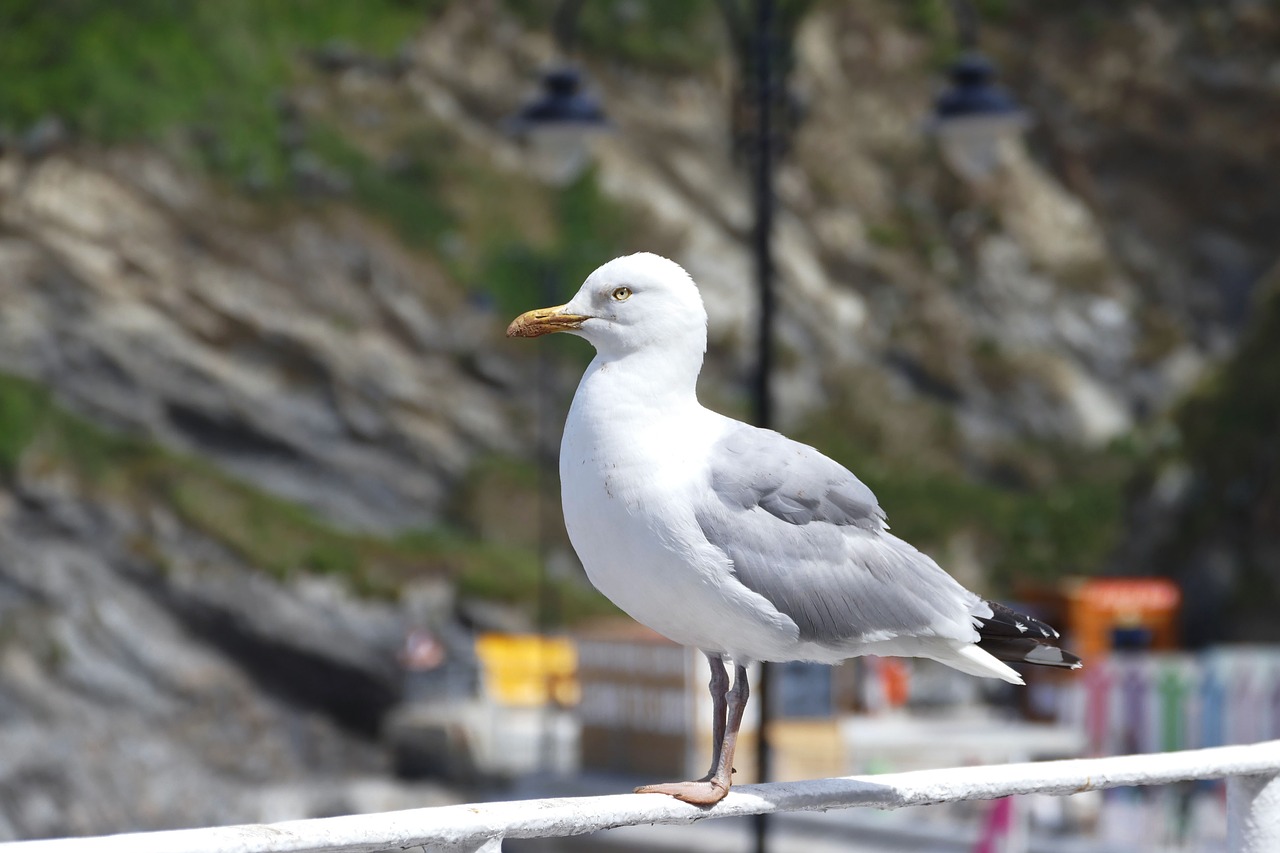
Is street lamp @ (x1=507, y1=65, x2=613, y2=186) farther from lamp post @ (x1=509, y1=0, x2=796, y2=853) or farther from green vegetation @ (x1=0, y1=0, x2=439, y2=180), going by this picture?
green vegetation @ (x1=0, y1=0, x2=439, y2=180)

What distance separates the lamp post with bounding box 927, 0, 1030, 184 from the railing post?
5.99m

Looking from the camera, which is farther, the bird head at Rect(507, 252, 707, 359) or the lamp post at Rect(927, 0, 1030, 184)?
the lamp post at Rect(927, 0, 1030, 184)

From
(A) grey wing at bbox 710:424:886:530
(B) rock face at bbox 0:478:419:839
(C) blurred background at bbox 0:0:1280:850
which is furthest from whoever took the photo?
(B) rock face at bbox 0:478:419:839

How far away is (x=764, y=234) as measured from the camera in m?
7.62

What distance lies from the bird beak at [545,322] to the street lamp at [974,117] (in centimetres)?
579

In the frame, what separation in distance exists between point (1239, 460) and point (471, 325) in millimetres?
17523

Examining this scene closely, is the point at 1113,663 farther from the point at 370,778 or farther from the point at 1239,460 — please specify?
the point at 370,778

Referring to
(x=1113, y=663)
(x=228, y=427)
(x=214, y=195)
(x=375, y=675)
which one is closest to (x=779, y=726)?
(x=1113, y=663)

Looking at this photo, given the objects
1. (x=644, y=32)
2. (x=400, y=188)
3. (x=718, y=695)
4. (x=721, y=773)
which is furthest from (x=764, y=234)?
(x=644, y=32)

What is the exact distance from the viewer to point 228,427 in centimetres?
3194

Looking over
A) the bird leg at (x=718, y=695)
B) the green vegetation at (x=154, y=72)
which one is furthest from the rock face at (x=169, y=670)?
the bird leg at (x=718, y=695)

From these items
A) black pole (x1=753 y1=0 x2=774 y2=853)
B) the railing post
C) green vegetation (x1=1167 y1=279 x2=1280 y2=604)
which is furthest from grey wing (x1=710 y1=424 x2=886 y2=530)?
green vegetation (x1=1167 y1=279 x2=1280 y2=604)

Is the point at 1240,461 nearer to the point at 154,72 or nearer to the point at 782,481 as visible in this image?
the point at 782,481

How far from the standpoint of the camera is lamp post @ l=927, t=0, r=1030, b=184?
8609 millimetres
